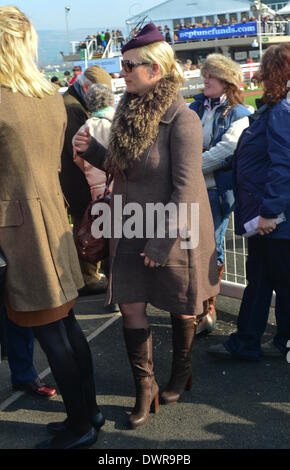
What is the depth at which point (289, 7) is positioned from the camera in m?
72.8

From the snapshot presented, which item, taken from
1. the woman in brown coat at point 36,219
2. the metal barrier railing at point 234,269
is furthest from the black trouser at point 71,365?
the metal barrier railing at point 234,269

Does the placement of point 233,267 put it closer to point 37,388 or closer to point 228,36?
point 37,388

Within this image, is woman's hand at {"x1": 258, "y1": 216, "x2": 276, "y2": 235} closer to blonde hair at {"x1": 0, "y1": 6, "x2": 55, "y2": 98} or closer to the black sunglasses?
the black sunglasses

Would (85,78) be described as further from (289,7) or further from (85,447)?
(289,7)

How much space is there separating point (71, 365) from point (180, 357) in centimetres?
73

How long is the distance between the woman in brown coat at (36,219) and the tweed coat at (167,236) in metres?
0.29

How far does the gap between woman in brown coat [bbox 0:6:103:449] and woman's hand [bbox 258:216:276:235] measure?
112 centimetres

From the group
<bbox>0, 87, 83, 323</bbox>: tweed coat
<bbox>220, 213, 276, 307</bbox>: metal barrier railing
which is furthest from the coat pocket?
<bbox>220, 213, 276, 307</bbox>: metal barrier railing

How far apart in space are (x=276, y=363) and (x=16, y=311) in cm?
182

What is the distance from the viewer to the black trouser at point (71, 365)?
2.55 m

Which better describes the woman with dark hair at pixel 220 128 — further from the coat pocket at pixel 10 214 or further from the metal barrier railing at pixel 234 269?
the coat pocket at pixel 10 214

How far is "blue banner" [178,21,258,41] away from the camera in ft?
174

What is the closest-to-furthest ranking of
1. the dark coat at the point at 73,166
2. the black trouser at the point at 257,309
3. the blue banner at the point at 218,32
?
the black trouser at the point at 257,309 < the dark coat at the point at 73,166 < the blue banner at the point at 218,32
